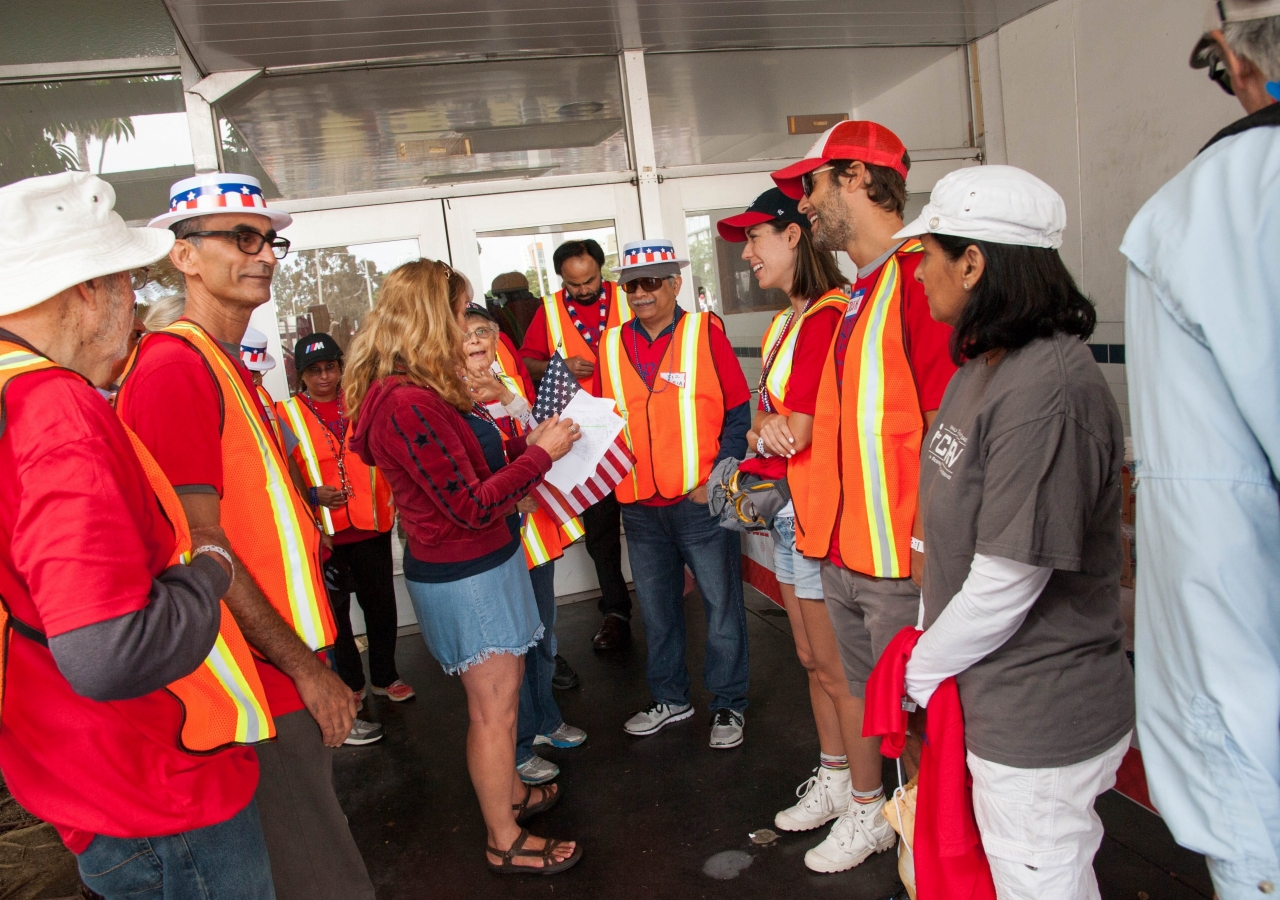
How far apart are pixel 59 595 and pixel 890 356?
5.94 feet

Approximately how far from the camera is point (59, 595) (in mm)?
1203

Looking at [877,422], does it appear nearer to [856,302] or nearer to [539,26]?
[856,302]

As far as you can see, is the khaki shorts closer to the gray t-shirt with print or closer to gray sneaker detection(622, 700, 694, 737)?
the gray t-shirt with print

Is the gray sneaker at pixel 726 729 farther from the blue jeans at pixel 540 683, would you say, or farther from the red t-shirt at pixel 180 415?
the red t-shirt at pixel 180 415

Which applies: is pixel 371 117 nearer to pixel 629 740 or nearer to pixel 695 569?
pixel 695 569

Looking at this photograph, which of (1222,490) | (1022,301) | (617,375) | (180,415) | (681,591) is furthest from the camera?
(681,591)

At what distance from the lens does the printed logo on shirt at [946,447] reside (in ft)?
5.54

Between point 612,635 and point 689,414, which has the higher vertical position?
point 689,414

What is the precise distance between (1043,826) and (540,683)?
243 cm

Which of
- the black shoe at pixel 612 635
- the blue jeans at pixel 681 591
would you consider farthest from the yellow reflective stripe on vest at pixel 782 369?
the black shoe at pixel 612 635

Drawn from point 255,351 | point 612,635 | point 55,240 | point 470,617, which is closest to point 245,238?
point 55,240

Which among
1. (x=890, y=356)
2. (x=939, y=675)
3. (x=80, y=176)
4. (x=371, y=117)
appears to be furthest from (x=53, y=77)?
(x=939, y=675)

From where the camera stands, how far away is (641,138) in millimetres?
5500

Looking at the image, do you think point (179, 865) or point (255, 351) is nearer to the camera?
point (179, 865)
